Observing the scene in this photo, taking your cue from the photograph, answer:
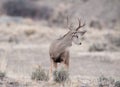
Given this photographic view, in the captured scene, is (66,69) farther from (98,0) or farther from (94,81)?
(98,0)

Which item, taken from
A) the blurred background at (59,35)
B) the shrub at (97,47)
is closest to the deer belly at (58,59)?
the blurred background at (59,35)

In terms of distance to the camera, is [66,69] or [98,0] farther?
[98,0]

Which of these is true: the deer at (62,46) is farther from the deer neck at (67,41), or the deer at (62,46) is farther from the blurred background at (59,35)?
the blurred background at (59,35)

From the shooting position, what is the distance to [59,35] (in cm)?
3712

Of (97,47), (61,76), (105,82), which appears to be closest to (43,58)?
(97,47)

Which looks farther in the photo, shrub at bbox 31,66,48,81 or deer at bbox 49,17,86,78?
deer at bbox 49,17,86,78

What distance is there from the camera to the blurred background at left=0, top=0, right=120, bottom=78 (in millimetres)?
21689

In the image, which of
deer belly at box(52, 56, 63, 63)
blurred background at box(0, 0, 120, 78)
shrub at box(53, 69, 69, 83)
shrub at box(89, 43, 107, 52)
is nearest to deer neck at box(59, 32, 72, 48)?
deer belly at box(52, 56, 63, 63)

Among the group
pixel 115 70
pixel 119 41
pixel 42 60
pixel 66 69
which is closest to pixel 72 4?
pixel 119 41

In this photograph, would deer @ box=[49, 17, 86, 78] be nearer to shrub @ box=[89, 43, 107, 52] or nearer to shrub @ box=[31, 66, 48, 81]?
shrub @ box=[31, 66, 48, 81]

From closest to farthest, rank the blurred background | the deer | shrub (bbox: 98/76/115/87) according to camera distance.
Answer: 1. shrub (bbox: 98/76/115/87)
2. the deer
3. the blurred background

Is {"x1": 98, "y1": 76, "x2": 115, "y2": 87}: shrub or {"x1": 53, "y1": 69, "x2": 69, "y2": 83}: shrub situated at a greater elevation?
{"x1": 53, "y1": 69, "x2": 69, "y2": 83}: shrub

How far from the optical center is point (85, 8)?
5634 centimetres

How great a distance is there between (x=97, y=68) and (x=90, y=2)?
3593cm
